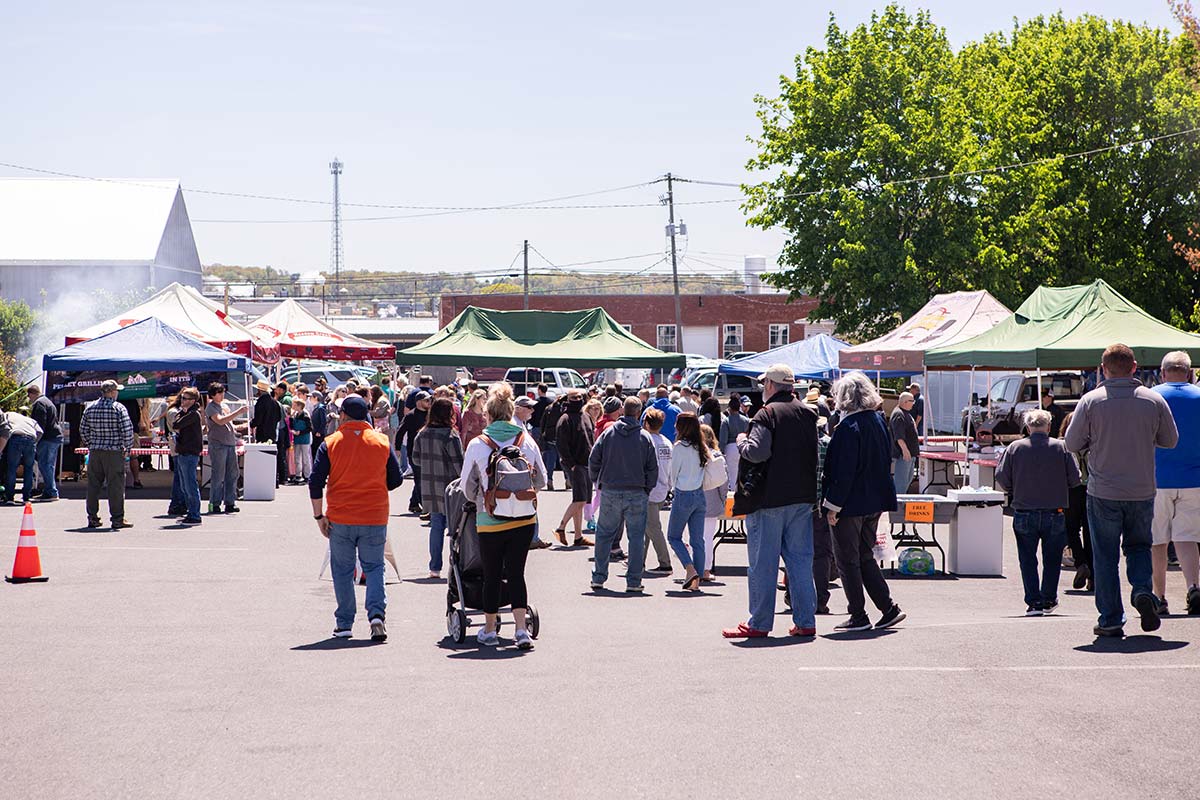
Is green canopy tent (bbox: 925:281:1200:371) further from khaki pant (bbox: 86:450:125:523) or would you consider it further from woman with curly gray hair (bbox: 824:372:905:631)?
khaki pant (bbox: 86:450:125:523)

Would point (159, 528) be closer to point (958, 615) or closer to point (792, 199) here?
point (958, 615)

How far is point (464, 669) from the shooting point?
902 cm

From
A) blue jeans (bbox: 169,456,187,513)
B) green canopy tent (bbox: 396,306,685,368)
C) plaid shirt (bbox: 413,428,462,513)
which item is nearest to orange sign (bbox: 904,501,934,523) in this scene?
plaid shirt (bbox: 413,428,462,513)

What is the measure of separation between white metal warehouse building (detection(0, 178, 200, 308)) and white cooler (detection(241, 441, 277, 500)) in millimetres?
43703

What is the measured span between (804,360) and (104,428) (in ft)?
61.1

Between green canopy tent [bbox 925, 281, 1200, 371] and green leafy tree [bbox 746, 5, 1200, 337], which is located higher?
green leafy tree [bbox 746, 5, 1200, 337]

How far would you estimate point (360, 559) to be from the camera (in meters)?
10.3

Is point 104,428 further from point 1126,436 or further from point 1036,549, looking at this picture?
point 1126,436

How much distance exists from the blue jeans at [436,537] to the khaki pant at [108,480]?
20.1 ft

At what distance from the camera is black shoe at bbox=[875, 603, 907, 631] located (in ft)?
33.8

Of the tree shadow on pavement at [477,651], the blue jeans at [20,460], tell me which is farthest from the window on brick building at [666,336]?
the tree shadow on pavement at [477,651]

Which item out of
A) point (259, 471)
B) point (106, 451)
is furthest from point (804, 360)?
point (106, 451)

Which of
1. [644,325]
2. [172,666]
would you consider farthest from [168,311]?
[644,325]

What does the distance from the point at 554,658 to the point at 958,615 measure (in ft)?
12.7
